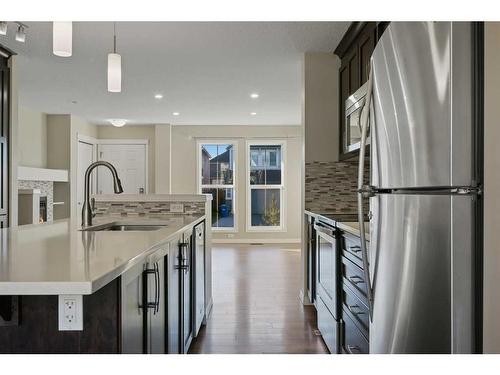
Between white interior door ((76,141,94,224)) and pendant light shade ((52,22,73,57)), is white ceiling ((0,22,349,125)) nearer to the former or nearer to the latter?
white interior door ((76,141,94,224))

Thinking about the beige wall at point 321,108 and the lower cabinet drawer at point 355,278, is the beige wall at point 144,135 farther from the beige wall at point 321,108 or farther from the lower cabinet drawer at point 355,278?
the lower cabinet drawer at point 355,278

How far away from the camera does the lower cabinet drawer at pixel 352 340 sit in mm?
2189

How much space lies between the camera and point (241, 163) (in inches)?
363

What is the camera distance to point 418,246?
4.86 ft

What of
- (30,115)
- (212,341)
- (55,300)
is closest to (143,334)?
(55,300)

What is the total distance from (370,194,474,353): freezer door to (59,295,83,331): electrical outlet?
3.46 feet

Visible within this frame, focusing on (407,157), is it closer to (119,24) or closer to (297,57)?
(119,24)

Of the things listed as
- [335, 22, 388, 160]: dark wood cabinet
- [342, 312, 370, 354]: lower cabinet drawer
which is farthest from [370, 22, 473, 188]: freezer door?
[335, 22, 388, 160]: dark wood cabinet

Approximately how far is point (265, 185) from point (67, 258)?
26.0 ft

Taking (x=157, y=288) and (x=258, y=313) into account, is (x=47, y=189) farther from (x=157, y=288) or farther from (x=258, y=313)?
(x=157, y=288)

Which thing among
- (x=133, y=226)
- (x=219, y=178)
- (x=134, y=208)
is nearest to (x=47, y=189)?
(x=219, y=178)

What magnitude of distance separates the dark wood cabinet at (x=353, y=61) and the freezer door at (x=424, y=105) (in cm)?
159

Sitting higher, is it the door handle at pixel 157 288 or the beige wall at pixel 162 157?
the beige wall at pixel 162 157

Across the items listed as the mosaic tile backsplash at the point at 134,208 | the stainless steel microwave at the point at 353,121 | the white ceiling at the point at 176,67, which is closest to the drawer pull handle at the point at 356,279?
the stainless steel microwave at the point at 353,121
